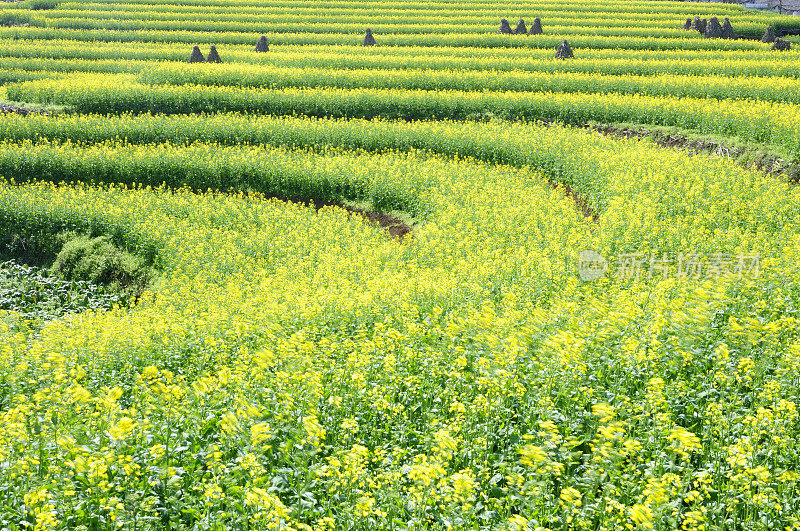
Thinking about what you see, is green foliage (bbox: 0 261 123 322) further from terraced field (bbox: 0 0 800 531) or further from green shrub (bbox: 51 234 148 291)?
green shrub (bbox: 51 234 148 291)

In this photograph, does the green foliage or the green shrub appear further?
the green shrub

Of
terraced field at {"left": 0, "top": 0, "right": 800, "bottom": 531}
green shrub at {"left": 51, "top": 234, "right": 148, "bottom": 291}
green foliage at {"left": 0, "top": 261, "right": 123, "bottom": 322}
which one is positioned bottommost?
green foliage at {"left": 0, "top": 261, "right": 123, "bottom": 322}

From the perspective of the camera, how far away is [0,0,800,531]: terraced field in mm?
4648

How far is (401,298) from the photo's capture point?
28.2 feet

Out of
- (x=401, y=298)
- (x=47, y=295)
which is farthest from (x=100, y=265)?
(x=401, y=298)

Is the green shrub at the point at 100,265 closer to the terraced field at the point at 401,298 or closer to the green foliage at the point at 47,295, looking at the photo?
the terraced field at the point at 401,298

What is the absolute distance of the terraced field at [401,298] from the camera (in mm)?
4648

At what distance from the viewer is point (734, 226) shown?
38.8 feet

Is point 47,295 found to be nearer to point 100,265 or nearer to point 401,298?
point 100,265

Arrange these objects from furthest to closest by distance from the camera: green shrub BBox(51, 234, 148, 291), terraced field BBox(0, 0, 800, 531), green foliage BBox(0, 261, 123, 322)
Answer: green shrub BBox(51, 234, 148, 291) → green foliage BBox(0, 261, 123, 322) → terraced field BBox(0, 0, 800, 531)

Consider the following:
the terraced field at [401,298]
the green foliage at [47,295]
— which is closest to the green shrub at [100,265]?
the terraced field at [401,298]

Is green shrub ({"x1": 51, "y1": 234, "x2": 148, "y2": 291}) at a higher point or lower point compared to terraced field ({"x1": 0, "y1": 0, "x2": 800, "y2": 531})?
lower

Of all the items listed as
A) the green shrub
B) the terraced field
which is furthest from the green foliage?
the green shrub

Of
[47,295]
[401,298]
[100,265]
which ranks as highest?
[401,298]
